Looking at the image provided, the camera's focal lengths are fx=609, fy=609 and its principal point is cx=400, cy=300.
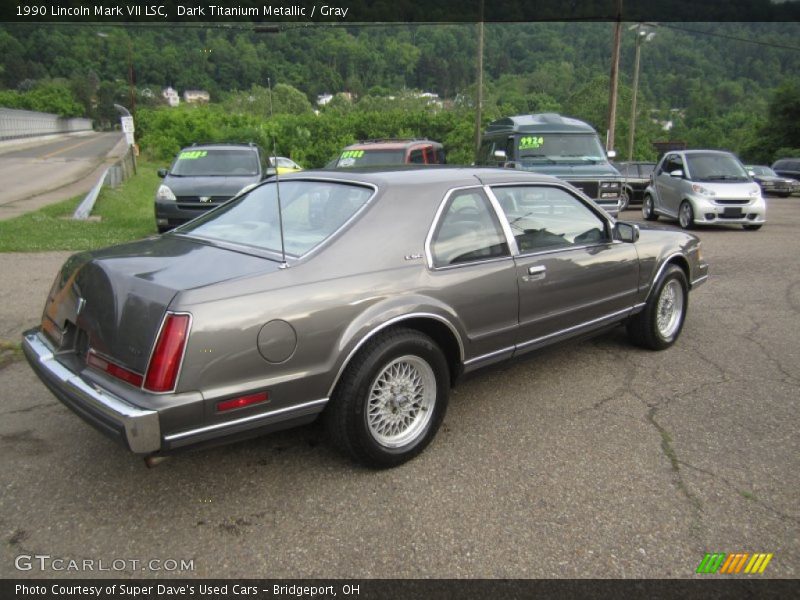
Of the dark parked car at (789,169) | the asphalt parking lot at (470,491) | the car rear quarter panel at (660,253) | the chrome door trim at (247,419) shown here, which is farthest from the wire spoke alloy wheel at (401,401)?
the dark parked car at (789,169)

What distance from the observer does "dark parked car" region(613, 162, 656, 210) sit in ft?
59.1

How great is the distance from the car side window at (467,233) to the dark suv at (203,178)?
7218mm

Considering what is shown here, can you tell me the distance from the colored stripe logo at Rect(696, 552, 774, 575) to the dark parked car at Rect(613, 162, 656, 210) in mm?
16236

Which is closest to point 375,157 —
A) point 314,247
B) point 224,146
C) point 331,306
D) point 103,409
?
point 224,146

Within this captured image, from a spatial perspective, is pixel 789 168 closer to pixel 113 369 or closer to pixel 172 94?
pixel 172 94

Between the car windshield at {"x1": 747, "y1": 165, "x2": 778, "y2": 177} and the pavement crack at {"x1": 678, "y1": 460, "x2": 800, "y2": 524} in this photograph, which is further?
the car windshield at {"x1": 747, "y1": 165, "x2": 778, "y2": 177}

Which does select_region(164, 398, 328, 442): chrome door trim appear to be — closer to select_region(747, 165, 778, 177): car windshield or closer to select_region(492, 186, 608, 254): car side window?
select_region(492, 186, 608, 254): car side window

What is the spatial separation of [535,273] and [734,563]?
6.14ft

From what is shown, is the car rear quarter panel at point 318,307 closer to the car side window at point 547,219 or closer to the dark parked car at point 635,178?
the car side window at point 547,219

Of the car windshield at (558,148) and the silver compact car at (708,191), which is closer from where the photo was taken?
the car windshield at (558,148)

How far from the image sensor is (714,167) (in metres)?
13.1

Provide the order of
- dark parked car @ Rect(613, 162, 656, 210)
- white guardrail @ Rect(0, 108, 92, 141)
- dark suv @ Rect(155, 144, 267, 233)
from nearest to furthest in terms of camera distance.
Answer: dark suv @ Rect(155, 144, 267, 233), dark parked car @ Rect(613, 162, 656, 210), white guardrail @ Rect(0, 108, 92, 141)

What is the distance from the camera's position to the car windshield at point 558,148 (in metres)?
11.6

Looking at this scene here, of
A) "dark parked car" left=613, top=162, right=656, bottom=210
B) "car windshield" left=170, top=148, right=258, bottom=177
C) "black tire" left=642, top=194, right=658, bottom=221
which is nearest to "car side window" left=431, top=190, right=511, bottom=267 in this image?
"car windshield" left=170, top=148, right=258, bottom=177
